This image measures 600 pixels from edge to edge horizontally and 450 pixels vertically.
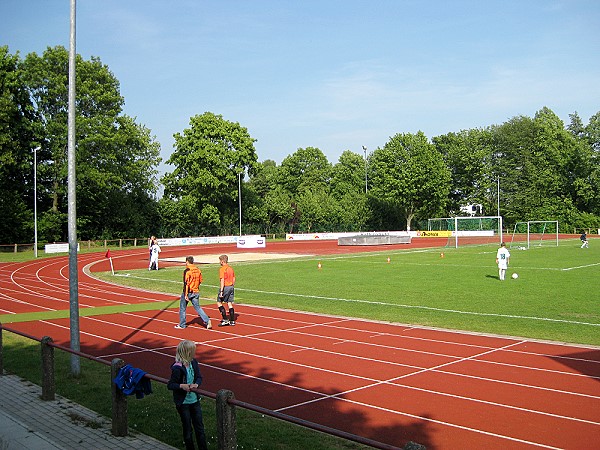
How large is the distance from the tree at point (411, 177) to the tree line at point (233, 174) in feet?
0.58

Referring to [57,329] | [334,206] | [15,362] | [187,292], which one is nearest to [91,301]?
[57,329]

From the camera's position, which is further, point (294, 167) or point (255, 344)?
point (294, 167)

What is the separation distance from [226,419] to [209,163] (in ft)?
210

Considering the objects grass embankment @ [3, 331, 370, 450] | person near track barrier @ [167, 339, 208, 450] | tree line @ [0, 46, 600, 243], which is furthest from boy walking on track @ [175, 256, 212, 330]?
tree line @ [0, 46, 600, 243]

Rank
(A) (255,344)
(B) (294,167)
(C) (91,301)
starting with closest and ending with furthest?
(A) (255,344) < (C) (91,301) < (B) (294,167)

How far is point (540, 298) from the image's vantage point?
19.7 meters

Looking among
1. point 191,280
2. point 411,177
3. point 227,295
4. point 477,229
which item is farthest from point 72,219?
point 411,177

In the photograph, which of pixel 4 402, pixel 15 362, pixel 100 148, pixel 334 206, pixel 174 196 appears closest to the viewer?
pixel 4 402

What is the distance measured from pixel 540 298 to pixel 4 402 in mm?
16576

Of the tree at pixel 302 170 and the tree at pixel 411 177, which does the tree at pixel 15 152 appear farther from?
the tree at pixel 302 170

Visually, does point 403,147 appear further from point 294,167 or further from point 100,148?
point 100,148

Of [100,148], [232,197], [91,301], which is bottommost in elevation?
[91,301]

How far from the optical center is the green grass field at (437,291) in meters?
15.5

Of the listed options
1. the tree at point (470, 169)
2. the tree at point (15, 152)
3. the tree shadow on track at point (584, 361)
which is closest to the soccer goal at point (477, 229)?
the tree at point (470, 169)
